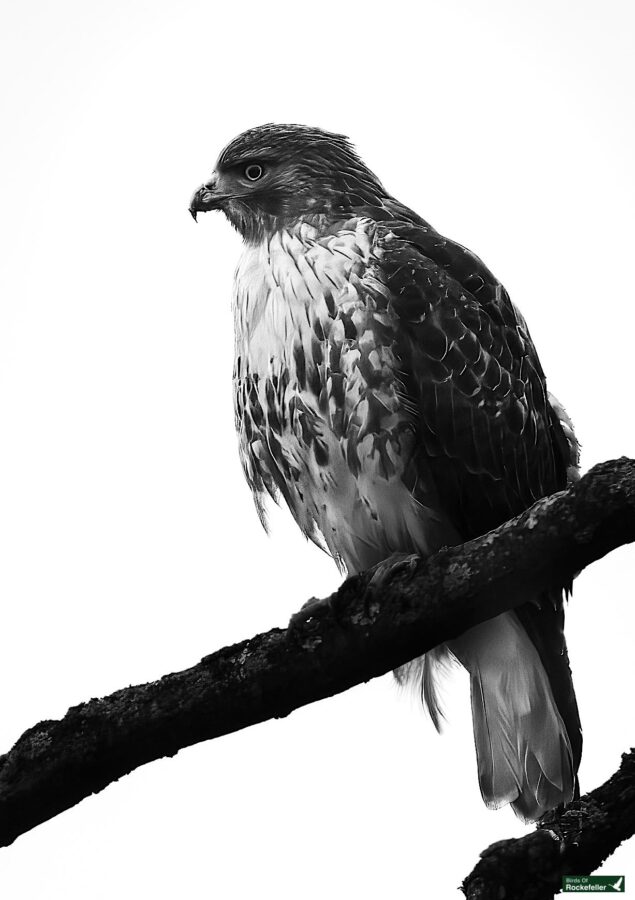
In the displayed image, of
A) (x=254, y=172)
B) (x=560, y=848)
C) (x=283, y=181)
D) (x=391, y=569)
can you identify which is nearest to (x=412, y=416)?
(x=391, y=569)

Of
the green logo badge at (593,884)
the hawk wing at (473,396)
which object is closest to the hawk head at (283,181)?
the hawk wing at (473,396)

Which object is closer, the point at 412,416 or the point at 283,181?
the point at 412,416

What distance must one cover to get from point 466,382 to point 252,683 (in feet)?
5.66

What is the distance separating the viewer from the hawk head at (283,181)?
18.6 feet

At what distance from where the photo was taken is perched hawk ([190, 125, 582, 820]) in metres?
4.91

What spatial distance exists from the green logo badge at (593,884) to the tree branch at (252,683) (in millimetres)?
911

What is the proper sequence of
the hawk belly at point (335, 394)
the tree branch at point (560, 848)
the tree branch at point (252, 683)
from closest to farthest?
the tree branch at point (560, 848)
the tree branch at point (252, 683)
the hawk belly at point (335, 394)

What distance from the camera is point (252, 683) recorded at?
4043mm

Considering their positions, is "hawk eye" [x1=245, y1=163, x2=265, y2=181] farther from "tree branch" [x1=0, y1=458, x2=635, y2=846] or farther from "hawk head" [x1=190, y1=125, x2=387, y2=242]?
"tree branch" [x1=0, y1=458, x2=635, y2=846]

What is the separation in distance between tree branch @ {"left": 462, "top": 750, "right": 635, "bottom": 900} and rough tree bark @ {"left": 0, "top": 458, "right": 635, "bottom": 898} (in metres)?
0.71

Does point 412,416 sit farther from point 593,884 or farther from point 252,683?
point 593,884

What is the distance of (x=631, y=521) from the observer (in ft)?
11.6

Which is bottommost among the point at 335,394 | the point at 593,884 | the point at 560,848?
the point at 593,884

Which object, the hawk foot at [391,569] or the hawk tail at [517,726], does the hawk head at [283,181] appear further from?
the hawk tail at [517,726]
